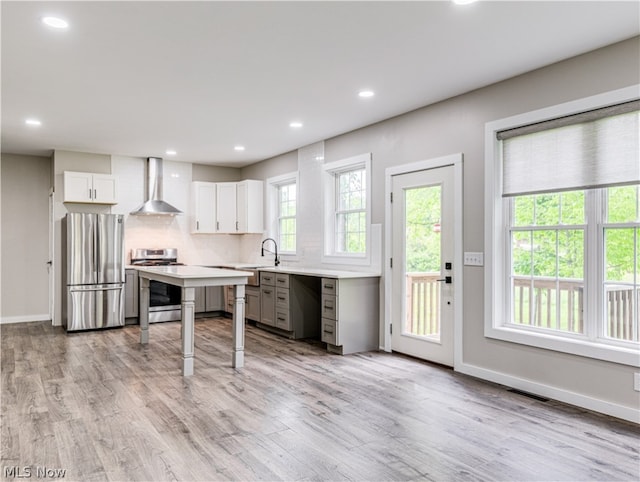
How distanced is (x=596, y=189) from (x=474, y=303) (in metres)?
1.38

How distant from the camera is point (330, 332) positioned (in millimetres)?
4988

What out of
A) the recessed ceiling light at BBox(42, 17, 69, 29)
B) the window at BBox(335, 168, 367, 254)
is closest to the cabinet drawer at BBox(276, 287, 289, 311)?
the window at BBox(335, 168, 367, 254)

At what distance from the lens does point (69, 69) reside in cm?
363

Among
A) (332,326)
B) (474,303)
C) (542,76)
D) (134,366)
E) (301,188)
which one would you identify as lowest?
(134,366)

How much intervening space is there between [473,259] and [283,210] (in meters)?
3.94

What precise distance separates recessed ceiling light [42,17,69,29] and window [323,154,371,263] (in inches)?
131

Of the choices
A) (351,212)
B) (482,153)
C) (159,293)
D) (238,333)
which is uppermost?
(482,153)

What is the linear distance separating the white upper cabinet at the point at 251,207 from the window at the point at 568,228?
447 centimetres

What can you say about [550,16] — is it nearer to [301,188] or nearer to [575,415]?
A: [575,415]

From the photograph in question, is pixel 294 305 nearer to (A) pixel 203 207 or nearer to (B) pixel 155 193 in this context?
(A) pixel 203 207

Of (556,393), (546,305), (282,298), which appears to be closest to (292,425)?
(556,393)

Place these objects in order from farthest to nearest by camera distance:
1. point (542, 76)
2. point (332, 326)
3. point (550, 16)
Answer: point (332, 326), point (542, 76), point (550, 16)

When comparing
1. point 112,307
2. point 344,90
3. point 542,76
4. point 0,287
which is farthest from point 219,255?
point 542,76

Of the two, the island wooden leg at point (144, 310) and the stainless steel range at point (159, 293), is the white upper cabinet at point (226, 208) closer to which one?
the stainless steel range at point (159, 293)
